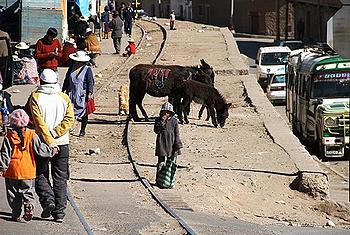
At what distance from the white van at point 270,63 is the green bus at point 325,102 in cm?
1121

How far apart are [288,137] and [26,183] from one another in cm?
1097

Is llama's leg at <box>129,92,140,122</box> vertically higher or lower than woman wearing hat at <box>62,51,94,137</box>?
lower

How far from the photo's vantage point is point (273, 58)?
39.2 meters

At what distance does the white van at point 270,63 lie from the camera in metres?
37.7

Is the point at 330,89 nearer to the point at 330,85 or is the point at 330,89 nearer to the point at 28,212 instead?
the point at 330,85

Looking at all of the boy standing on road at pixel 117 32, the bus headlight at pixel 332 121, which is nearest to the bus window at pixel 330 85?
the bus headlight at pixel 332 121

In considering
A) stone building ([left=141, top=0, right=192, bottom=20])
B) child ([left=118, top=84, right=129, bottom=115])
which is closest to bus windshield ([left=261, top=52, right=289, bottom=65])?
child ([left=118, top=84, right=129, bottom=115])

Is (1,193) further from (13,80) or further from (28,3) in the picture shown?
(28,3)

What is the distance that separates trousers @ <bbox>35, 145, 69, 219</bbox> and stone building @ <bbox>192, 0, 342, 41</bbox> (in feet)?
155

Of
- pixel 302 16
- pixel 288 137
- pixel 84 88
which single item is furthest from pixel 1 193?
pixel 302 16

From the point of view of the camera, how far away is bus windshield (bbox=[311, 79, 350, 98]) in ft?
77.0

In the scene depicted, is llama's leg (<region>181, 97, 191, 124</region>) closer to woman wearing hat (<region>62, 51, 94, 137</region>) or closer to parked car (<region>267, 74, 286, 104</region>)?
woman wearing hat (<region>62, 51, 94, 137</region>)

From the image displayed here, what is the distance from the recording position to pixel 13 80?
1992 cm

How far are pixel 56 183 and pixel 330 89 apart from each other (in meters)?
13.9
